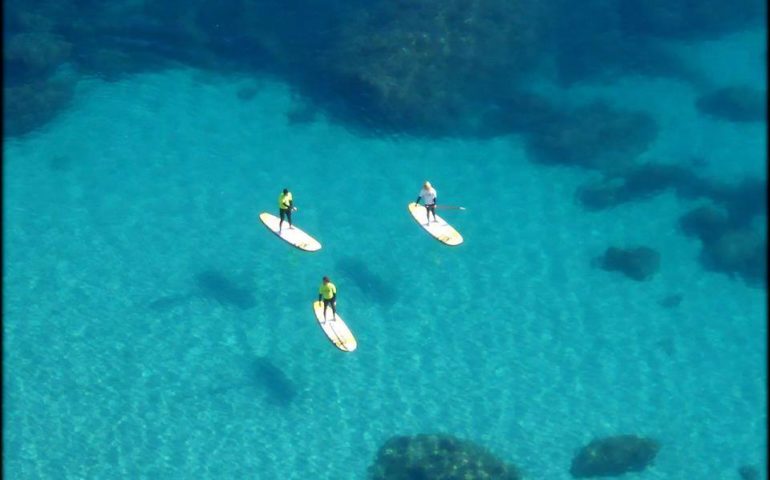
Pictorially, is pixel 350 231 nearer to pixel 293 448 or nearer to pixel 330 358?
pixel 330 358

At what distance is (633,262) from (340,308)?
1502cm

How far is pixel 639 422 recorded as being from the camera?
127 ft

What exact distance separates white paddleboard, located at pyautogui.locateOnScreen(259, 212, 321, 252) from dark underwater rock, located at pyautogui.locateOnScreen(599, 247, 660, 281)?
48.0 feet

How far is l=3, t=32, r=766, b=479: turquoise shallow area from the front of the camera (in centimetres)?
3741

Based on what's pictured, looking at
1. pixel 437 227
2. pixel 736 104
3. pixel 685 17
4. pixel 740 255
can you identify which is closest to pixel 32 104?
pixel 437 227

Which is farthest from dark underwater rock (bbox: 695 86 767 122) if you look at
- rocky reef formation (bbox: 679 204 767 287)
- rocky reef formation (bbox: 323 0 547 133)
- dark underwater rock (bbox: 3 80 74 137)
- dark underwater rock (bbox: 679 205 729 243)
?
dark underwater rock (bbox: 3 80 74 137)

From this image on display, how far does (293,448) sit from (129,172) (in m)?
20.4

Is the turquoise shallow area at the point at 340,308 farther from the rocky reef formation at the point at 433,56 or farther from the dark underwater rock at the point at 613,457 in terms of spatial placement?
the rocky reef formation at the point at 433,56

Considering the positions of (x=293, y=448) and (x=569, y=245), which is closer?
(x=293, y=448)

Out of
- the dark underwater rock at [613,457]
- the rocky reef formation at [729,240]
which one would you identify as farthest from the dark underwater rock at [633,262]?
the dark underwater rock at [613,457]

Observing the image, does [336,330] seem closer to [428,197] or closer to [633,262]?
[428,197]

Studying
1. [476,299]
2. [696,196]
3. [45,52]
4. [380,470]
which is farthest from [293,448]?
[45,52]

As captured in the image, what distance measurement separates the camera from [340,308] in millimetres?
42062

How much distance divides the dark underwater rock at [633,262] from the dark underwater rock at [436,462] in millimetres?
13351
